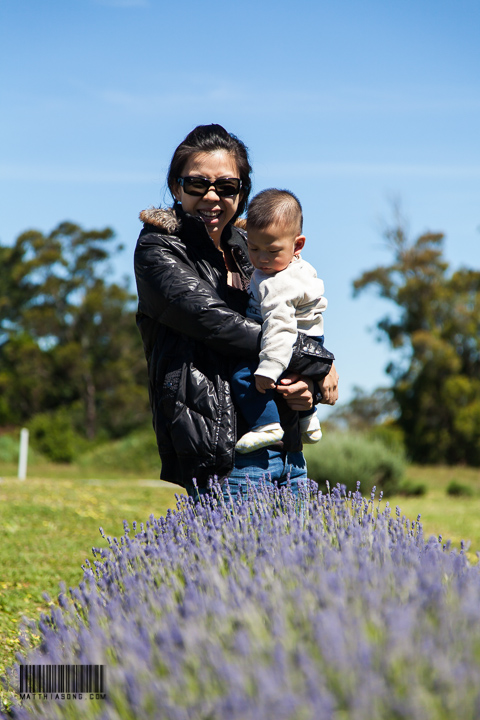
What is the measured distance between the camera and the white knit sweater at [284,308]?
2764 mm

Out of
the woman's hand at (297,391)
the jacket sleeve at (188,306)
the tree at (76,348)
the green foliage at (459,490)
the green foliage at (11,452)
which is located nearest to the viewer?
the jacket sleeve at (188,306)

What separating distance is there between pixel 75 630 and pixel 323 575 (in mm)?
923

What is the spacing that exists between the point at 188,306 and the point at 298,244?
2.32 ft

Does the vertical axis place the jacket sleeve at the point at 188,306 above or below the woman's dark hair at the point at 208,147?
below

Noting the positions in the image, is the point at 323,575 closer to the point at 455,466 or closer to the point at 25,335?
the point at 455,466

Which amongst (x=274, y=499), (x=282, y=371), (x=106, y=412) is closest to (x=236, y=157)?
(x=282, y=371)

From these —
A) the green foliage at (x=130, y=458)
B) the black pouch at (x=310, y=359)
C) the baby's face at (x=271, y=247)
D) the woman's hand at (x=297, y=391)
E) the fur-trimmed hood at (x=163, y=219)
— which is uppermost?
the fur-trimmed hood at (x=163, y=219)

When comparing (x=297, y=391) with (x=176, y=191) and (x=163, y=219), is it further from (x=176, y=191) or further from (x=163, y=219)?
(x=176, y=191)

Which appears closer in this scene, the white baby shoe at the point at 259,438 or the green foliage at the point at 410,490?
the white baby shoe at the point at 259,438

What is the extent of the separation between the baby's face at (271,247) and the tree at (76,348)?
2887cm

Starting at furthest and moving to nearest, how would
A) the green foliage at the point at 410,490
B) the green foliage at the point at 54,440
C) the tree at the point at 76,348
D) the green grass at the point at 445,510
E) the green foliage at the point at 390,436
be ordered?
the tree at the point at 76,348 < the green foliage at the point at 54,440 < the green foliage at the point at 390,436 < the green foliage at the point at 410,490 < the green grass at the point at 445,510

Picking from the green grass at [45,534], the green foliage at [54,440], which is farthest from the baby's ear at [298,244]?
the green foliage at [54,440]

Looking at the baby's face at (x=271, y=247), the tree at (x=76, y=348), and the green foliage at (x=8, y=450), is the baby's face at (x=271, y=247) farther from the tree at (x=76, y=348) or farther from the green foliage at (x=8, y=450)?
the tree at (x=76, y=348)

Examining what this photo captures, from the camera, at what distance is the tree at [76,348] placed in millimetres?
31844
